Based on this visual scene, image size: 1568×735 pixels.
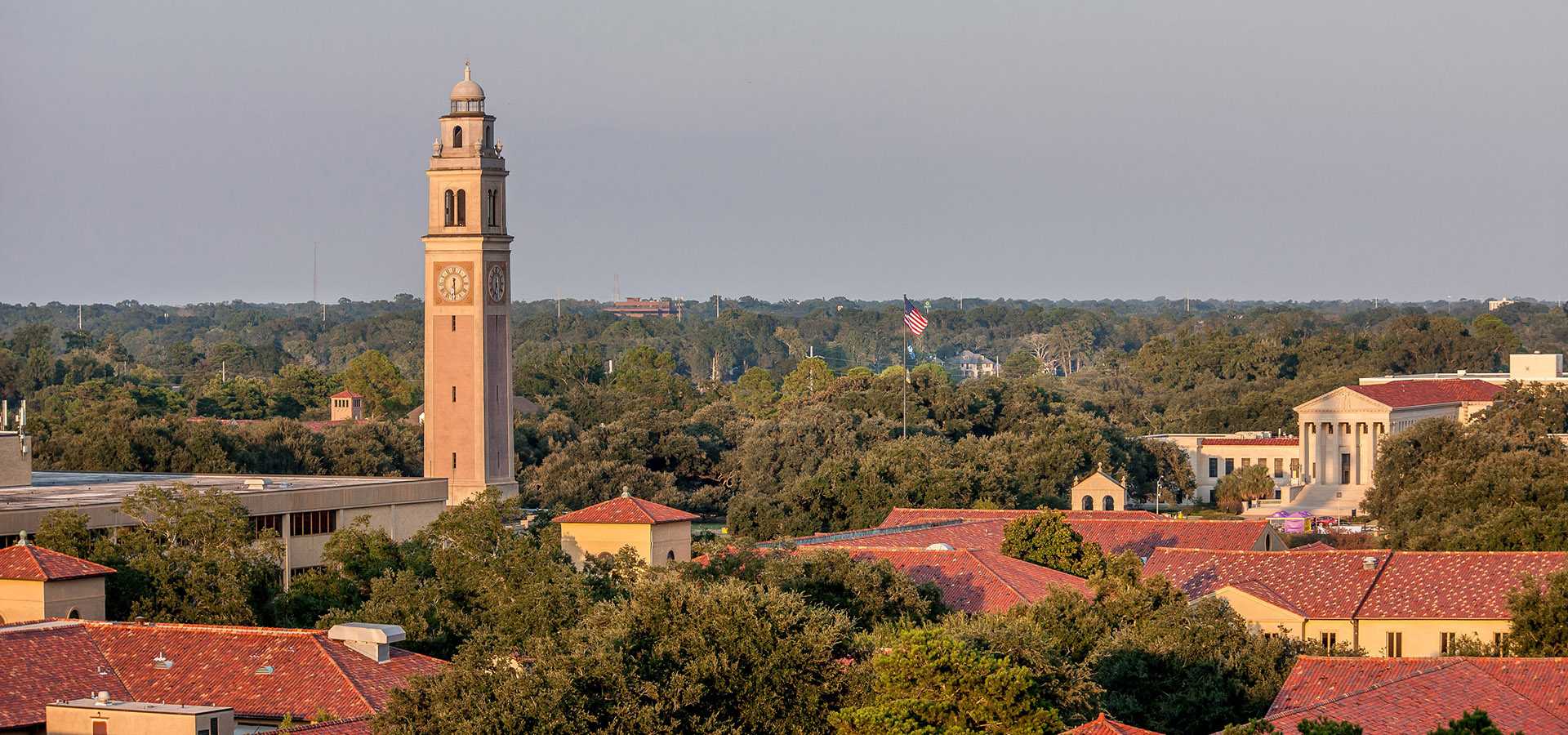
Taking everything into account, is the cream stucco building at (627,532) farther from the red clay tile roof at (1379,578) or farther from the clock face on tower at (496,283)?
the clock face on tower at (496,283)

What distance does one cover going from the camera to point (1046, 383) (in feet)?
453

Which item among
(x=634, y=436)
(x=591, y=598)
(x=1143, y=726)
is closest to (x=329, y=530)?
(x=591, y=598)

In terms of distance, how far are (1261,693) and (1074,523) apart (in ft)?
66.5

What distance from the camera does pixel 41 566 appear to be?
3603 cm

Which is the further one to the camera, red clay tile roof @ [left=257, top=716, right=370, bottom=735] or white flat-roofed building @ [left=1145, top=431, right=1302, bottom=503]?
white flat-roofed building @ [left=1145, top=431, right=1302, bottom=503]

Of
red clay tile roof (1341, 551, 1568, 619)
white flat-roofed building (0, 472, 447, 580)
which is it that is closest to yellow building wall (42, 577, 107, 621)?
white flat-roofed building (0, 472, 447, 580)

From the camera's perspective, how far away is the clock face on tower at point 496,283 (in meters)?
64.8

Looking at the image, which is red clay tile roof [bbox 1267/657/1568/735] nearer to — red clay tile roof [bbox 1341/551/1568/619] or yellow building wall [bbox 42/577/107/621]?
red clay tile roof [bbox 1341/551/1568/619]

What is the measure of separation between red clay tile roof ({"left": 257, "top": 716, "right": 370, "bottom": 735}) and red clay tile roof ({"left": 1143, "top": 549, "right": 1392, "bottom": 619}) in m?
19.1

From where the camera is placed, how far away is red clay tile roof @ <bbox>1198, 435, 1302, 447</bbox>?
337ft

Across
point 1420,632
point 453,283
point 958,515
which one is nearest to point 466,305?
point 453,283

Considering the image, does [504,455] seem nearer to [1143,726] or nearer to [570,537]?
[570,537]

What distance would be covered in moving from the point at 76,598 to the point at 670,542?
454 inches

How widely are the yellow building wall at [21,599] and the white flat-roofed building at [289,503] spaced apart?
6142 mm
